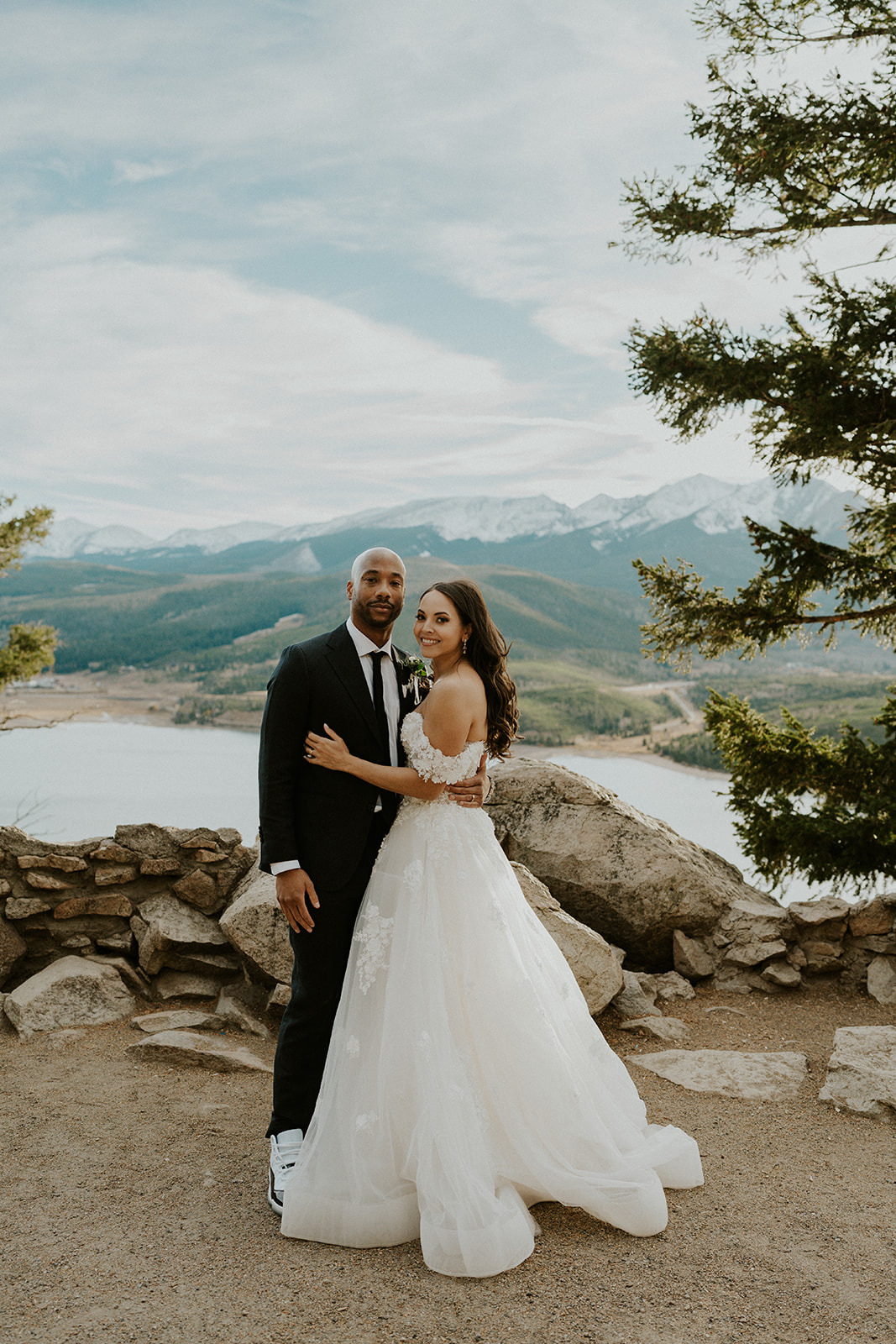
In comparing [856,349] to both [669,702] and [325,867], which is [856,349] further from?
[669,702]

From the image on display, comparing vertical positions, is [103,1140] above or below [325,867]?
below

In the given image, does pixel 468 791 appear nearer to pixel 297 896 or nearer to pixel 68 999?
pixel 297 896

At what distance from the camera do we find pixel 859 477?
774cm

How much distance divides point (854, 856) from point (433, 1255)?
5905 millimetres

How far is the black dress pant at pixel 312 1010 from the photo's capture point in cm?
379

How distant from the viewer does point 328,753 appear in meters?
3.65

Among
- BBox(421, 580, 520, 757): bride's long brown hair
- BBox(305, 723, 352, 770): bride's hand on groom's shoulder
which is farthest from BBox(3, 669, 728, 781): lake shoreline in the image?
BBox(305, 723, 352, 770): bride's hand on groom's shoulder

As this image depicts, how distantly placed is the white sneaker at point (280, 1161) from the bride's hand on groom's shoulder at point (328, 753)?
1656 millimetres

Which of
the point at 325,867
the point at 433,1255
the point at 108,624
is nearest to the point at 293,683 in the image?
the point at 325,867

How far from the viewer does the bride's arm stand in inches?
144

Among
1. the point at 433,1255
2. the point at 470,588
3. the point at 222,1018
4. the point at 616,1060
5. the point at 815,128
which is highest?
the point at 815,128

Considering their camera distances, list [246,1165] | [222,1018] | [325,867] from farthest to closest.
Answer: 1. [222,1018]
2. [246,1165]
3. [325,867]

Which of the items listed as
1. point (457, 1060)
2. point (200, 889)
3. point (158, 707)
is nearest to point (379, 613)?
point (457, 1060)

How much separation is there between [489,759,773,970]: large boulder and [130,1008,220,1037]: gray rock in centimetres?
264
